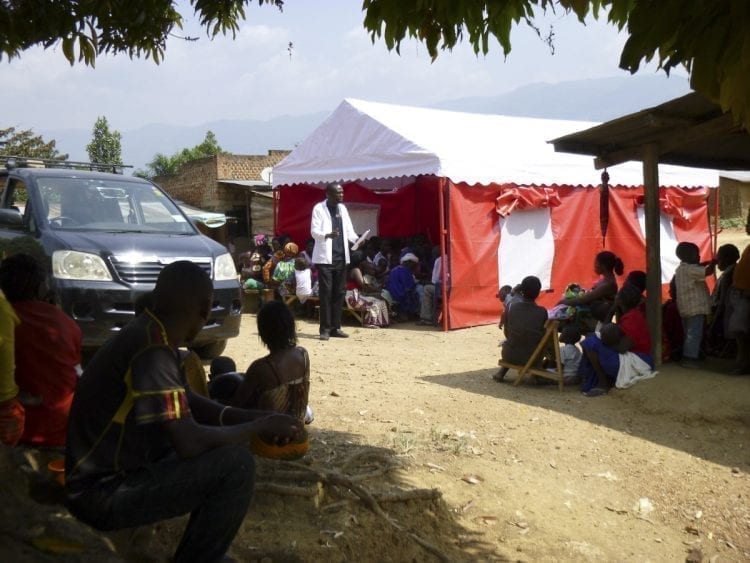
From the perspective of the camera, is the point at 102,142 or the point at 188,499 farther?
the point at 102,142

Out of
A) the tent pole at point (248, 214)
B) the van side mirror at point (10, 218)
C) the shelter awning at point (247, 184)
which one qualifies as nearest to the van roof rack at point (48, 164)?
the van side mirror at point (10, 218)

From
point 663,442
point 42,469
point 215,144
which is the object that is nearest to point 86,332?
point 42,469

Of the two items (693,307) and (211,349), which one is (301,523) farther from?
(693,307)

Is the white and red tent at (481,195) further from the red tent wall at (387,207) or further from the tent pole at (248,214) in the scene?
the tent pole at (248,214)

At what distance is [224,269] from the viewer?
753cm

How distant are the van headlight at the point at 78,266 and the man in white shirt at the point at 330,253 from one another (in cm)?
362

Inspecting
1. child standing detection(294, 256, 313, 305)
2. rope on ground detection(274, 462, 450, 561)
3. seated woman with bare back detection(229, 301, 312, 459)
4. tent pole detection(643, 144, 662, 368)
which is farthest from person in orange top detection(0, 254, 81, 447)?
child standing detection(294, 256, 313, 305)

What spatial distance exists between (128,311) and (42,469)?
2932 millimetres

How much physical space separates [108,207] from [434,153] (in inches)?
192

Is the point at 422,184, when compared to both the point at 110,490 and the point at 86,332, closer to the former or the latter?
the point at 86,332

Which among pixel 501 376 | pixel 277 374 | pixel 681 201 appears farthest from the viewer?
pixel 681 201

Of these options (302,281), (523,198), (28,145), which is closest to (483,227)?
(523,198)

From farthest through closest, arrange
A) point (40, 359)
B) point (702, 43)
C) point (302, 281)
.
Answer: point (302, 281), point (40, 359), point (702, 43)

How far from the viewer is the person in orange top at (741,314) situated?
22.5ft
